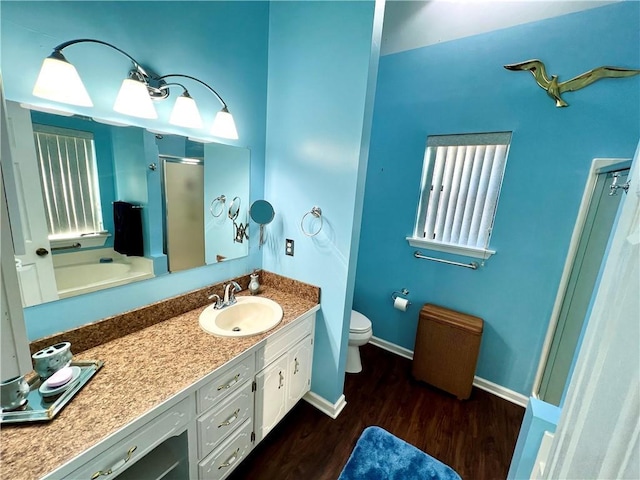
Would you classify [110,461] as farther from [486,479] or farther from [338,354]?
[486,479]

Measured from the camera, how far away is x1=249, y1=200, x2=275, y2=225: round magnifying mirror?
5.51ft

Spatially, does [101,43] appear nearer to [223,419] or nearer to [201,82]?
[201,82]

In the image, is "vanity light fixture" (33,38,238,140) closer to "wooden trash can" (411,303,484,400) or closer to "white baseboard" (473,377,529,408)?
"wooden trash can" (411,303,484,400)

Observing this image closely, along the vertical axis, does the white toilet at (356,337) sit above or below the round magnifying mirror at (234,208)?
below

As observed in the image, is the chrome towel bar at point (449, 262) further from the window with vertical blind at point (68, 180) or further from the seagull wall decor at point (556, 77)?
the window with vertical blind at point (68, 180)

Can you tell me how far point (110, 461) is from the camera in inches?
30.5

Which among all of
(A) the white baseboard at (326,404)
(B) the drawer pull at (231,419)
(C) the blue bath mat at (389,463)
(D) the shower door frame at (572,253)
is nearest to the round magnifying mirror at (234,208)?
(B) the drawer pull at (231,419)

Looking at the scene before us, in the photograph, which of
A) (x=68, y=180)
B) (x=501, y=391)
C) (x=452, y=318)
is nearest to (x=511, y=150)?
(x=452, y=318)

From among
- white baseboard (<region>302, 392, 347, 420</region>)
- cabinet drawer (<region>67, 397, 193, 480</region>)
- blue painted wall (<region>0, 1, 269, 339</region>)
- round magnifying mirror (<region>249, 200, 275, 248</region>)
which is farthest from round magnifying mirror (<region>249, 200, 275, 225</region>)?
white baseboard (<region>302, 392, 347, 420</region>)

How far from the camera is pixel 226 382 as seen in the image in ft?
3.64

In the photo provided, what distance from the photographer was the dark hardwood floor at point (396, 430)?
4.74ft

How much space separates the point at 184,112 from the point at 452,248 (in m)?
2.01

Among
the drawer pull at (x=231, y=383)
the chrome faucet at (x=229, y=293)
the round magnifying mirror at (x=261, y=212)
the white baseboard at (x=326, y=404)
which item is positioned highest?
the round magnifying mirror at (x=261, y=212)

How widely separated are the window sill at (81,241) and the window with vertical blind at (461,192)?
204cm
